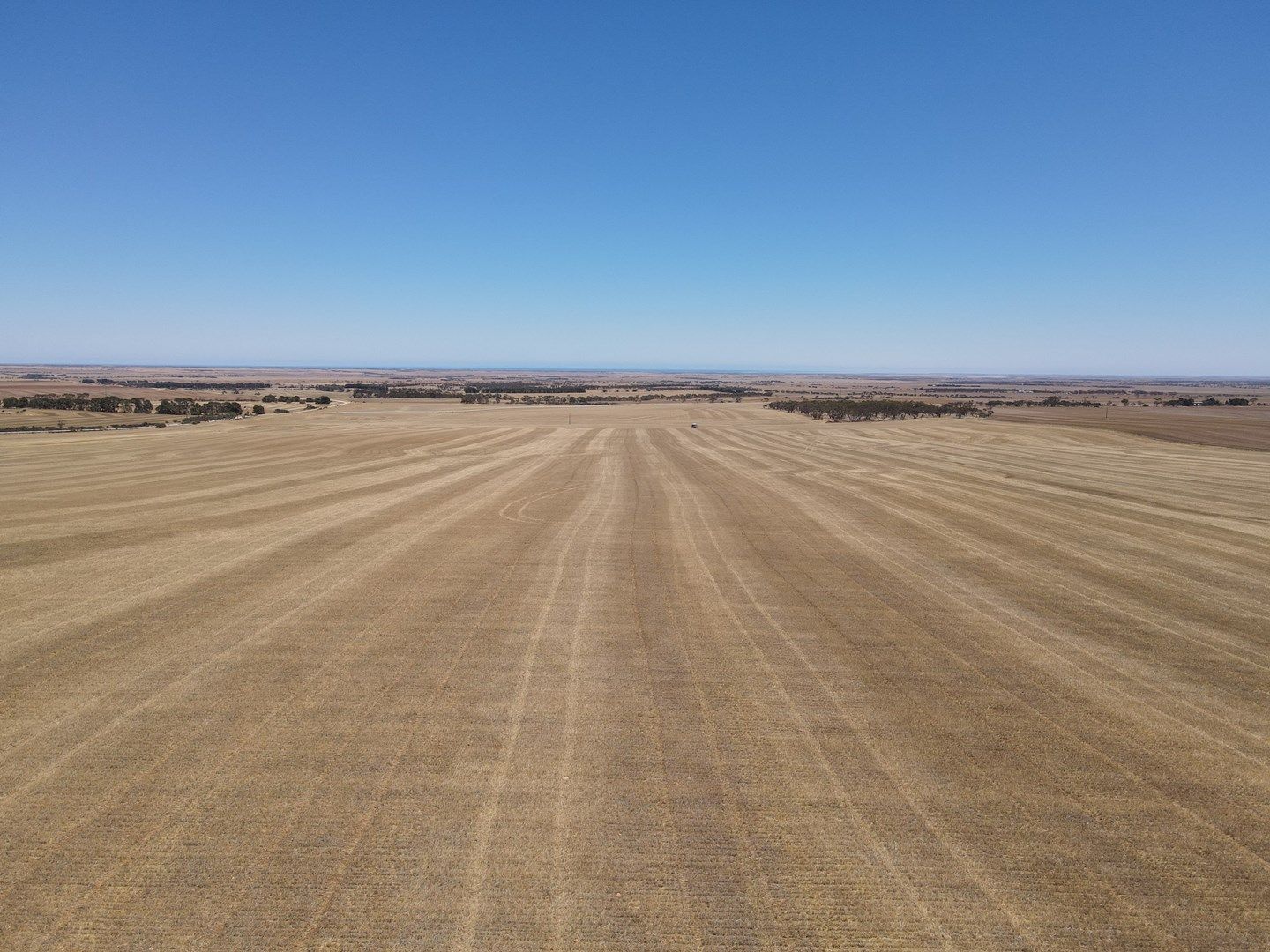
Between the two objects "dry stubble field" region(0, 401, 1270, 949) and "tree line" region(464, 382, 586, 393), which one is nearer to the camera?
"dry stubble field" region(0, 401, 1270, 949)

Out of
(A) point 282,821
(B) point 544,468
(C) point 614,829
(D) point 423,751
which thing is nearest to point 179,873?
(A) point 282,821

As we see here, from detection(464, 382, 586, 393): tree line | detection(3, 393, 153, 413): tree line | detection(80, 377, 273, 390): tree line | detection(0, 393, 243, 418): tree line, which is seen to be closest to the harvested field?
detection(0, 393, 243, 418): tree line

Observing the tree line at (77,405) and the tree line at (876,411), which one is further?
the tree line at (876,411)

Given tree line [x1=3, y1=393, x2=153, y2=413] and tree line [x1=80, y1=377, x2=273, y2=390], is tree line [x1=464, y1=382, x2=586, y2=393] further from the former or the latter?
tree line [x1=3, y1=393, x2=153, y2=413]

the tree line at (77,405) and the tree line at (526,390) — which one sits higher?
the tree line at (526,390)

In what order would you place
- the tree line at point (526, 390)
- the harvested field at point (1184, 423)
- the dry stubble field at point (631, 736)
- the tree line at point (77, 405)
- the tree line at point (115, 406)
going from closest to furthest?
the dry stubble field at point (631, 736)
the harvested field at point (1184, 423)
the tree line at point (77, 405)
the tree line at point (115, 406)
the tree line at point (526, 390)

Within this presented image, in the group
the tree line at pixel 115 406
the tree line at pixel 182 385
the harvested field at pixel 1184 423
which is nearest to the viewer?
the harvested field at pixel 1184 423

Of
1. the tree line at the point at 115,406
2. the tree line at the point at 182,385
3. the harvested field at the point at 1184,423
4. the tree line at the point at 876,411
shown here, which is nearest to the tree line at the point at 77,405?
the tree line at the point at 115,406

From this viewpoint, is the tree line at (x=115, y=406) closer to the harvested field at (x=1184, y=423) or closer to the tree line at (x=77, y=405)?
the tree line at (x=77, y=405)

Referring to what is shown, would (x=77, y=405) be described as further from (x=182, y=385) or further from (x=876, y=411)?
(x=182, y=385)
